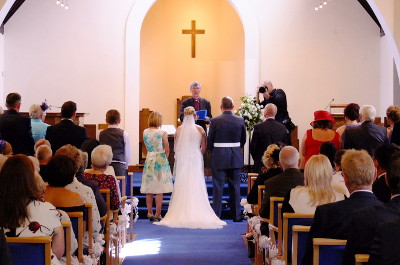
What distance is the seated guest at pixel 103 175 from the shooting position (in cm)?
623

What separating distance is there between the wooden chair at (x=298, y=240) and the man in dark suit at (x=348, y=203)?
285 mm

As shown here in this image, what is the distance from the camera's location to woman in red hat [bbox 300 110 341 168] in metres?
7.44

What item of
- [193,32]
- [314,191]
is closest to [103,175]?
[314,191]

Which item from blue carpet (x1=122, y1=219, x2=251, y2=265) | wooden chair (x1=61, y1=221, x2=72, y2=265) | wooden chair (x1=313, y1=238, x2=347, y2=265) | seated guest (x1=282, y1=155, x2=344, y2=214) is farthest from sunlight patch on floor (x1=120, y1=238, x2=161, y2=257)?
wooden chair (x1=313, y1=238, x2=347, y2=265)

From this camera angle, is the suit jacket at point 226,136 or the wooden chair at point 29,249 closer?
the wooden chair at point 29,249

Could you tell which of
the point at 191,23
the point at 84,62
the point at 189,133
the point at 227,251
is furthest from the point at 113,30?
the point at 227,251

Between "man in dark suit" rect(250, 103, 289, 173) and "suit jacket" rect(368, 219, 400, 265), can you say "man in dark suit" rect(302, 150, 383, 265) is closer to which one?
"suit jacket" rect(368, 219, 400, 265)

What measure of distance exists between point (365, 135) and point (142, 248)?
2.81 m

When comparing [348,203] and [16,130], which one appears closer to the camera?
[348,203]

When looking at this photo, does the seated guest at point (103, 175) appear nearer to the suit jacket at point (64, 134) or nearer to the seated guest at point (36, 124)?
the suit jacket at point (64, 134)

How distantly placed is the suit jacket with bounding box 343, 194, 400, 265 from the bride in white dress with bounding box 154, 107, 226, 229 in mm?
6011

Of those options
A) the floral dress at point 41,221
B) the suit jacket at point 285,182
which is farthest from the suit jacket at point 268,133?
the floral dress at point 41,221

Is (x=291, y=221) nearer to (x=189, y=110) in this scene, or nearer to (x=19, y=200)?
(x=19, y=200)

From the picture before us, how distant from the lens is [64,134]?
778 cm
